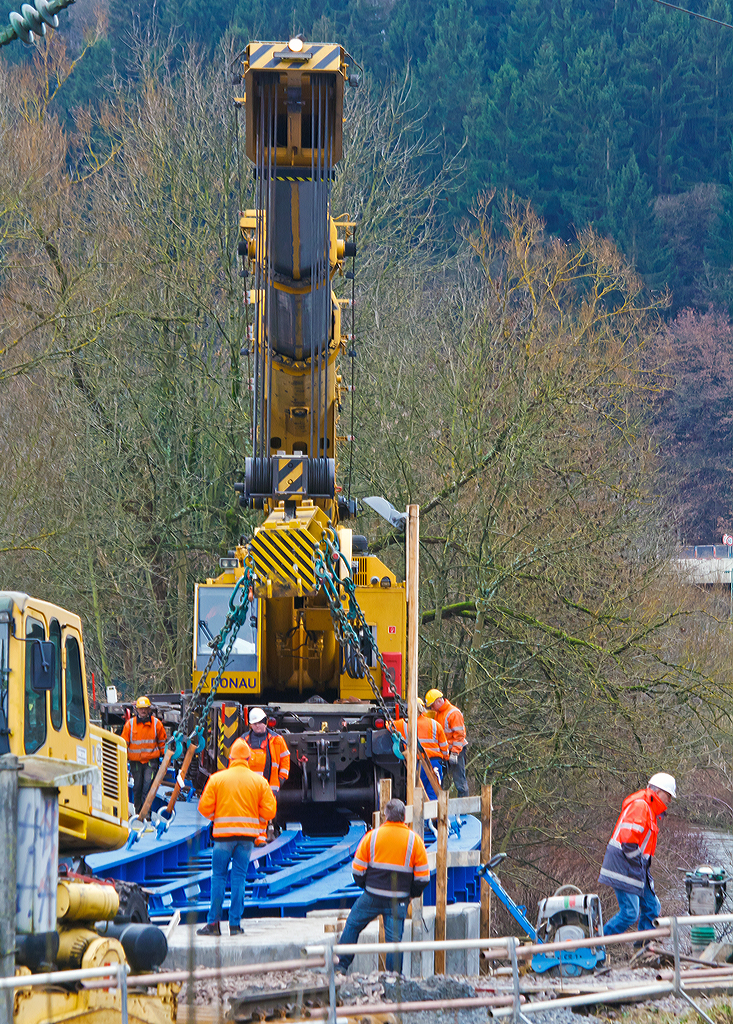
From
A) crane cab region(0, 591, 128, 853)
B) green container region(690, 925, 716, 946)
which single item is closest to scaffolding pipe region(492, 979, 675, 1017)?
green container region(690, 925, 716, 946)

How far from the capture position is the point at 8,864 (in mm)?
4879

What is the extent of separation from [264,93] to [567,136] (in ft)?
157

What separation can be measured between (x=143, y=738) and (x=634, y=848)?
22.2 feet

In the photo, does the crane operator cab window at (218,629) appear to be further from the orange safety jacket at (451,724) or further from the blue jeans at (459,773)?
the blue jeans at (459,773)

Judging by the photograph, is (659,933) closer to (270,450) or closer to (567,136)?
(270,450)

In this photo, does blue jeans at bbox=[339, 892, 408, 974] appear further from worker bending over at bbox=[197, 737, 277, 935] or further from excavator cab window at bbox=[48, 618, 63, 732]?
excavator cab window at bbox=[48, 618, 63, 732]

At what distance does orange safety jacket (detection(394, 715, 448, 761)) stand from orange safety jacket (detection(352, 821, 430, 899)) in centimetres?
569

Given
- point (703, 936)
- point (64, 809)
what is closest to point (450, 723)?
point (703, 936)

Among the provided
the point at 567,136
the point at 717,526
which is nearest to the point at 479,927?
the point at 717,526

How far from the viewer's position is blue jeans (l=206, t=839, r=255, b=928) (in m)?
9.06

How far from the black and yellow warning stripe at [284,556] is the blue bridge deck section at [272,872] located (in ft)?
7.26

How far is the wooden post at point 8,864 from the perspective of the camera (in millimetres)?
4414

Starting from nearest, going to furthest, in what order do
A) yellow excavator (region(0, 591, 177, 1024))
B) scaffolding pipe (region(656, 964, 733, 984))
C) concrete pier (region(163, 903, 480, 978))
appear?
1. yellow excavator (region(0, 591, 177, 1024))
2. scaffolding pipe (region(656, 964, 733, 984))
3. concrete pier (region(163, 903, 480, 978))

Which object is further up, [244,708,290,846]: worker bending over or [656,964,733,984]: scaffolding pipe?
[244,708,290,846]: worker bending over
